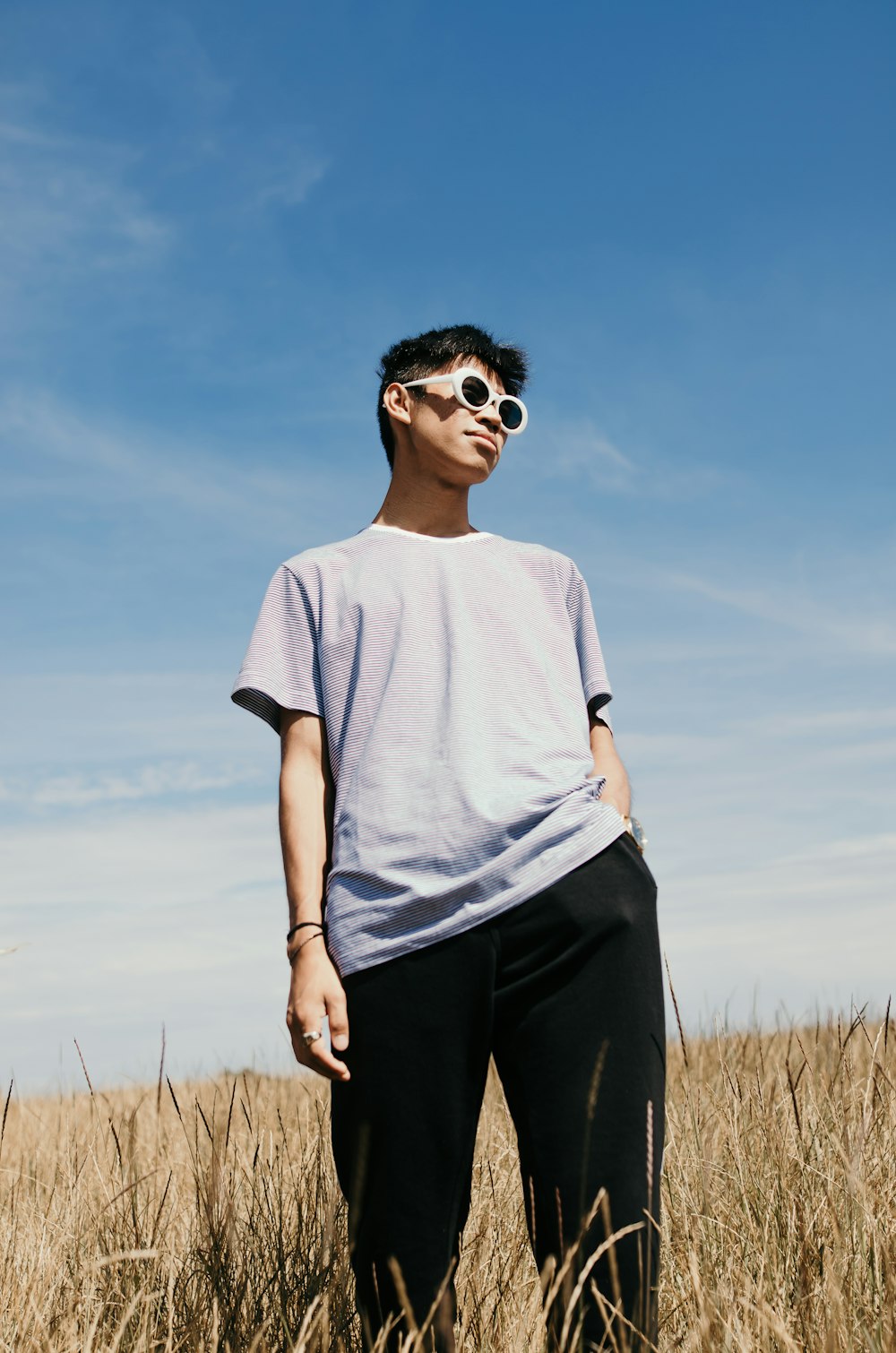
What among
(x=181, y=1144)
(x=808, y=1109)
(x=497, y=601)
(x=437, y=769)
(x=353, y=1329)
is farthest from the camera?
(x=181, y=1144)

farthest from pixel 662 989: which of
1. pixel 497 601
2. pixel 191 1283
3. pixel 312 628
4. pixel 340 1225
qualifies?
pixel 191 1283

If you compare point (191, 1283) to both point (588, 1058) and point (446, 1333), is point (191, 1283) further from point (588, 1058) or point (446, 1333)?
point (588, 1058)

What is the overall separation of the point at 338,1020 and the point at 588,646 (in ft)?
3.38

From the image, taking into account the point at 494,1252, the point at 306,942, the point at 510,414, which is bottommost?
the point at 494,1252

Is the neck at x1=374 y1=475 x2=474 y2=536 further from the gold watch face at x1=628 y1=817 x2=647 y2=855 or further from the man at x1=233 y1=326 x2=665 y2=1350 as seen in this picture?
the gold watch face at x1=628 y1=817 x2=647 y2=855

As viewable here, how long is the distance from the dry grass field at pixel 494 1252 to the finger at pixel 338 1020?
272mm

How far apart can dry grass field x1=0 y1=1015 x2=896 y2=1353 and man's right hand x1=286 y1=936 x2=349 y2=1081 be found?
0.23 m

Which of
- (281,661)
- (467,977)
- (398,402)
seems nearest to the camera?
(467,977)

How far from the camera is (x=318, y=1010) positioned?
2053mm

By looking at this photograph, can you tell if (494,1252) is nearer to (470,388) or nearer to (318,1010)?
(318,1010)

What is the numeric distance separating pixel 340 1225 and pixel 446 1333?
3.30 feet

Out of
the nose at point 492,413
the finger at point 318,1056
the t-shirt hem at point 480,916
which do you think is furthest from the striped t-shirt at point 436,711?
the nose at point 492,413

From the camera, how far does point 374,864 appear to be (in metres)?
2.07

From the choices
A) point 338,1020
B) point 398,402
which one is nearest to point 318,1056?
point 338,1020
